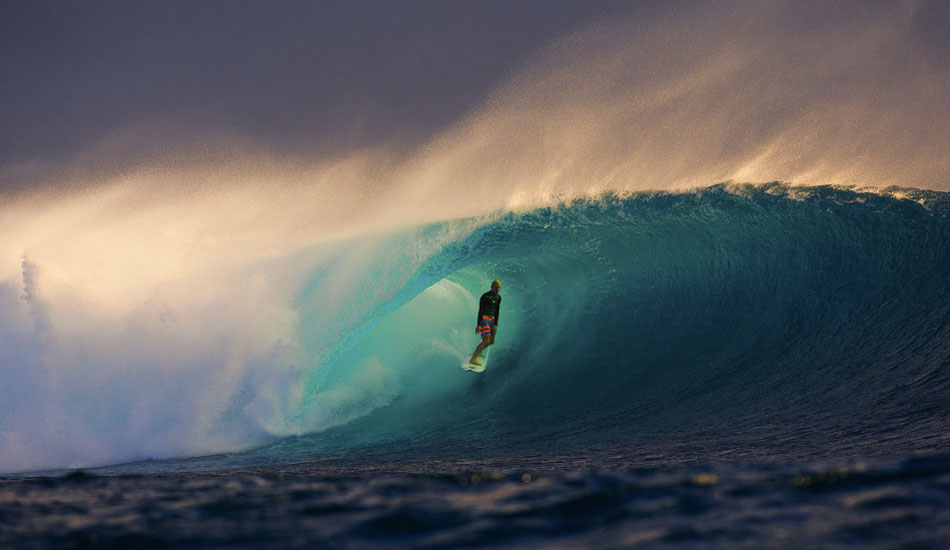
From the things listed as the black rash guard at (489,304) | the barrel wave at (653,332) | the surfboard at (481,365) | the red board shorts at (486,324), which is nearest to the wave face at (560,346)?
the barrel wave at (653,332)

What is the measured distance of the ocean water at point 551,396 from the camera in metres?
1.74

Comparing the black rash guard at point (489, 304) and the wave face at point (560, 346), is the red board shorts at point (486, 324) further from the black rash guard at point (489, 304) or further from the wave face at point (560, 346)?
the wave face at point (560, 346)

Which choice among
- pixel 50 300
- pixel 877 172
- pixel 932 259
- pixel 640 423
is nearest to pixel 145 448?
pixel 50 300

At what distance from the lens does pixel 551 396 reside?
254 inches

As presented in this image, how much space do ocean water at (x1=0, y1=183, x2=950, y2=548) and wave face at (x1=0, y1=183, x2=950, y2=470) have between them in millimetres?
29

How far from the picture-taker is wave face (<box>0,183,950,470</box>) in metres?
5.16

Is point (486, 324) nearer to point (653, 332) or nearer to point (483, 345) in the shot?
point (483, 345)

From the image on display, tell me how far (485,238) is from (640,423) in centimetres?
410

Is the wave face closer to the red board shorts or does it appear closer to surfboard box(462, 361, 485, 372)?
surfboard box(462, 361, 485, 372)

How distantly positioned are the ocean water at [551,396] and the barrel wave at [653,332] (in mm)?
32

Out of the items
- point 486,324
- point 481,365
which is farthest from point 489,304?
point 481,365

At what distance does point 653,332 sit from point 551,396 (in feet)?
5.35

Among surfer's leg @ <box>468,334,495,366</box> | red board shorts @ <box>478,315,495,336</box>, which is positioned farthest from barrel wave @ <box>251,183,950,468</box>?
red board shorts @ <box>478,315,495,336</box>

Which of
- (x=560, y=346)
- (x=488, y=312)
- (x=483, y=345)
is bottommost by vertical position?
(x=560, y=346)
